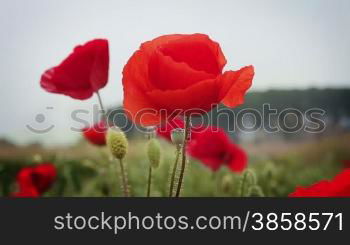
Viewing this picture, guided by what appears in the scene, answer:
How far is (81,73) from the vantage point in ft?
2.17

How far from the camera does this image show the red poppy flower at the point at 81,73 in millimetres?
639

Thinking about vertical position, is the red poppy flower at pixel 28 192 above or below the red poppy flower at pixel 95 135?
below

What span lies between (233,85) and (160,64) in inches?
2.7

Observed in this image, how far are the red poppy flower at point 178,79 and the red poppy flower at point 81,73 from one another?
15cm

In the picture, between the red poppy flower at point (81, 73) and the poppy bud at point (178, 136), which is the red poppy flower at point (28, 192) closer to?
the red poppy flower at point (81, 73)

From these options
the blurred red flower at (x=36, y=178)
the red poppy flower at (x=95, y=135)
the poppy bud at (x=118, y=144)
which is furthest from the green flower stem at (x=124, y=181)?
the blurred red flower at (x=36, y=178)

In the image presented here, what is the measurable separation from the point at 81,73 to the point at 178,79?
20cm

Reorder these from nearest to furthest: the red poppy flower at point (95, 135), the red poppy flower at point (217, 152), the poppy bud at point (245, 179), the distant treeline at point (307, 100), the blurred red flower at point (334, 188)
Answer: the blurred red flower at point (334, 188) < the poppy bud at point (245, 179) < the red poppy flower at point (95, 135) < the red poppy flower at point (217, 152) < the distant treeline at point (307, 100)

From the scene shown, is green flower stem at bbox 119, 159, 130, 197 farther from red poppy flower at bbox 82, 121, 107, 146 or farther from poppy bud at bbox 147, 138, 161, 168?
red poppy flower at bbox 82, 121, 107, 146

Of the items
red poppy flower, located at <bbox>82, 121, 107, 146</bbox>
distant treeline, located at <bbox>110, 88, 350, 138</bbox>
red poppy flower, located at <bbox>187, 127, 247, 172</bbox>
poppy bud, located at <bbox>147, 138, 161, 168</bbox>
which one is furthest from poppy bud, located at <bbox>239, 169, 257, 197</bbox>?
distant treeline, located at <bbox>110, 88, 350, 138</bbox>

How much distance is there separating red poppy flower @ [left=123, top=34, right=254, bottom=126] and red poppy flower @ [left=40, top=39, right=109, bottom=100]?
147mm

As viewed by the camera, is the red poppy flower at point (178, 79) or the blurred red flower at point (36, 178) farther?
the blurred red flower at point (36, 178)

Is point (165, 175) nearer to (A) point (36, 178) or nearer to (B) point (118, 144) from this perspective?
(A) point (36, 178)

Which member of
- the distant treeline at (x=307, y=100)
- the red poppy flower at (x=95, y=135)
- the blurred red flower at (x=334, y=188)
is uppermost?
the blurred red flower at (x=334, y=188)
